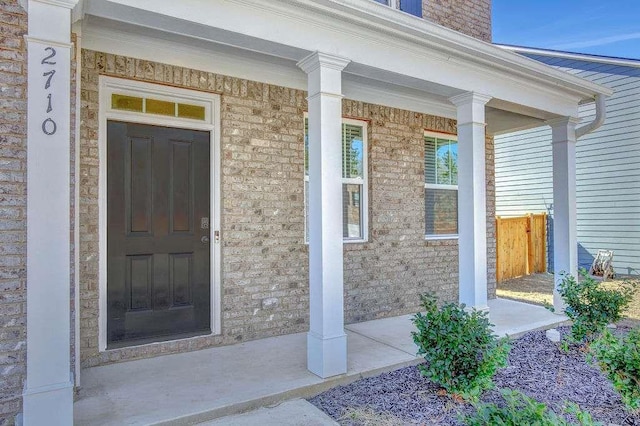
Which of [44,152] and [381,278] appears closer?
[44,152]

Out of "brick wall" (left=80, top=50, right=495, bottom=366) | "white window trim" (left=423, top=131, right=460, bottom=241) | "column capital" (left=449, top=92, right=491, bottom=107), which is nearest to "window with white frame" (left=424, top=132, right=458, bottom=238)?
"white window trim" (left=423, top=131, right=460, bottom=241)

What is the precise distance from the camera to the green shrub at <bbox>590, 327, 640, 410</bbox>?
284cm

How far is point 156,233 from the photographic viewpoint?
149 inches

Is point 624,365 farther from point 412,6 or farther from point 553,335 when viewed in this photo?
point 412,6

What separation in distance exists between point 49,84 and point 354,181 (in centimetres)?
339

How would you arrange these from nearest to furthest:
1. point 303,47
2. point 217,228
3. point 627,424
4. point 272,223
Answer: point 627,424 < point 303,47 < point 217,228 < point 272,223

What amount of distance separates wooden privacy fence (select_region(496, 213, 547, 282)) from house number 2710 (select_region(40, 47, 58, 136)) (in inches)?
326

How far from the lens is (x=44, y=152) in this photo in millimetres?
2291

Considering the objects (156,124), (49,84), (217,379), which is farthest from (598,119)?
(49,84)

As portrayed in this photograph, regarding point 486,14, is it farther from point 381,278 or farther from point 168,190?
point 168,190

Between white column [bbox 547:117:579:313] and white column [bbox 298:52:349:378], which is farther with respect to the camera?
white column [bbox 547:117:579:313]

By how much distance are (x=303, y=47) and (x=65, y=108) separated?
66.7 inches

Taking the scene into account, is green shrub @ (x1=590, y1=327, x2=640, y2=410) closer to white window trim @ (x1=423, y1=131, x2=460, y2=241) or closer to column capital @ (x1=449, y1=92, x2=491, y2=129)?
column capital @ (x1=449, y1=92, x2=491, y2=129)

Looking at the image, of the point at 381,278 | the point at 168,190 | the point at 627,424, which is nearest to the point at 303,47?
the point at 168,190
